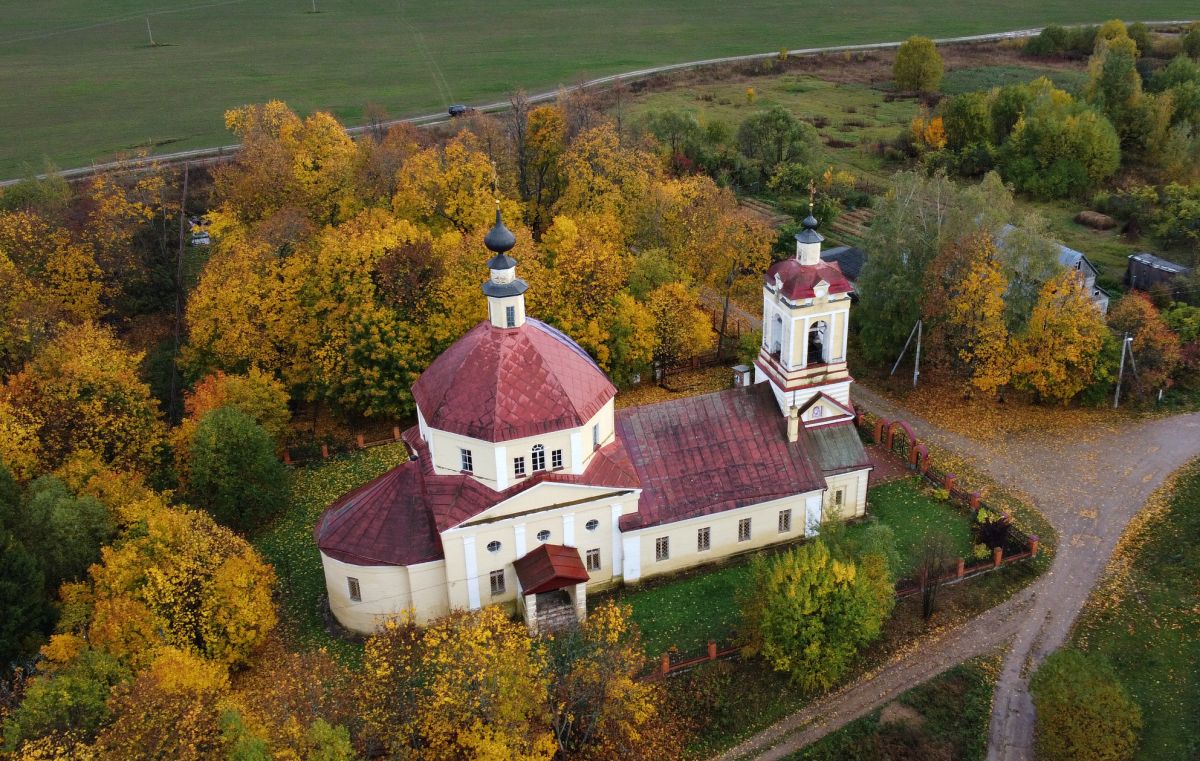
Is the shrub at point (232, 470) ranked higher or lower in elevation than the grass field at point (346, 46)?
lower

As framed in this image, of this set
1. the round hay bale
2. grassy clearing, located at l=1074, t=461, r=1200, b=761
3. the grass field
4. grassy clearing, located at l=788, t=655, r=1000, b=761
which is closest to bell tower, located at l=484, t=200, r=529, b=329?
grassy clearing, located at l=788, t=655, r=1000, b=761

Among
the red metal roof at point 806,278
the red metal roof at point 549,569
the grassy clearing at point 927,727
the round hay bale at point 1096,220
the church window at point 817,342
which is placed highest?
the red metal roof at point 806,278

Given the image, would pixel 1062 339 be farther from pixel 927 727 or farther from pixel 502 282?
pixel 502 282

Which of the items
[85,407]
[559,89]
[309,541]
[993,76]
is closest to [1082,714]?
[309,541]

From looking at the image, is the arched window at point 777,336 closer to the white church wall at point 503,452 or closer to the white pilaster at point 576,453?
the white church wall at point 503,452

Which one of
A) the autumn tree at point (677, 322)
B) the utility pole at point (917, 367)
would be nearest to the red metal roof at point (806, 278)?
the autumn tree at point (677, 322)

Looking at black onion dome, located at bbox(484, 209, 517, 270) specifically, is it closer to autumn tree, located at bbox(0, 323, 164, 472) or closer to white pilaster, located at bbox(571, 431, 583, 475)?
white pilaster, located at bbox(571, 431, 583, 475)

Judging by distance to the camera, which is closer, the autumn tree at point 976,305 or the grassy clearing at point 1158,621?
the grassy clearing at point 1158,621
